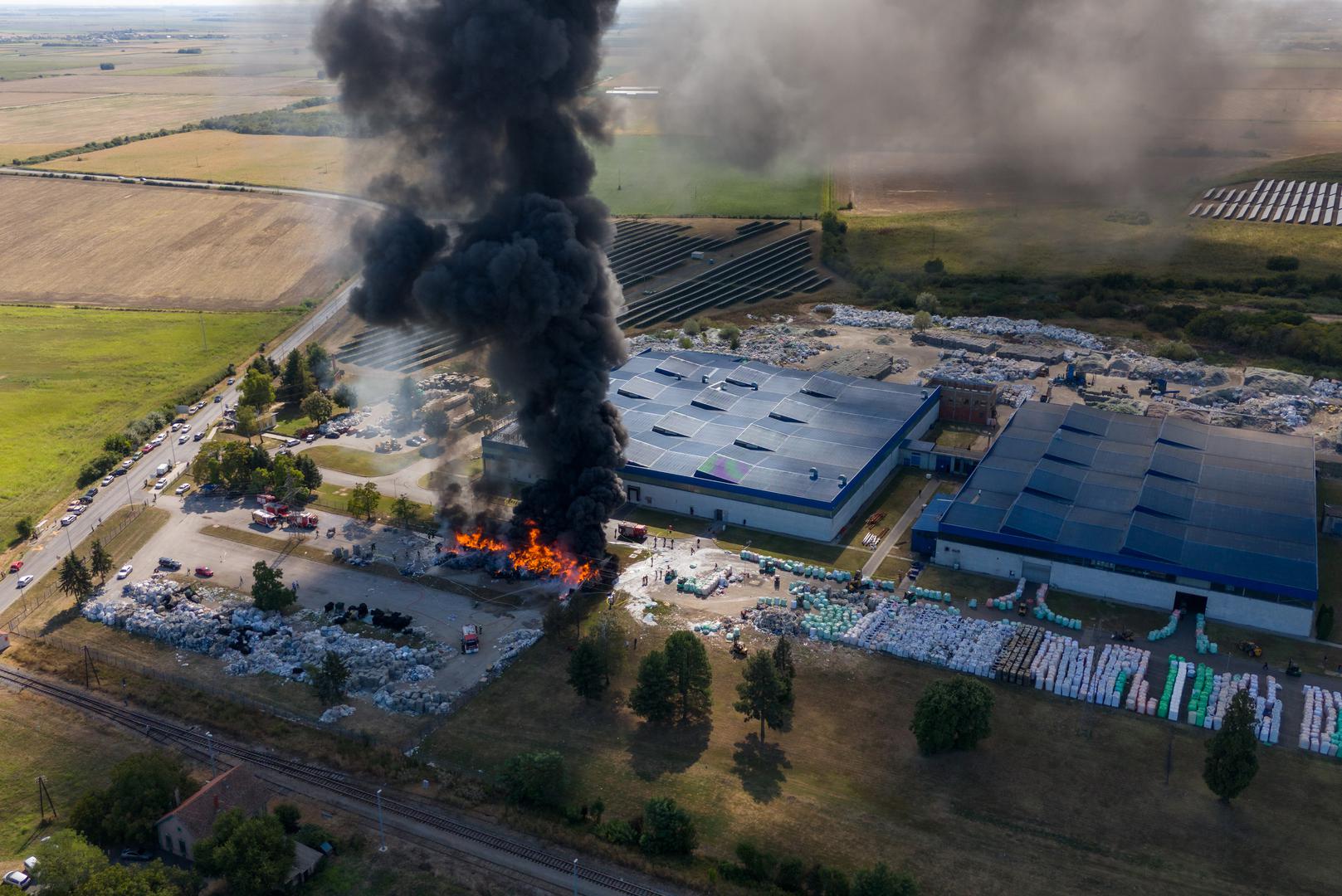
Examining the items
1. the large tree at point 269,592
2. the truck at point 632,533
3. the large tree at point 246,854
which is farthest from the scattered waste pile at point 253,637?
the truck at point 632,533

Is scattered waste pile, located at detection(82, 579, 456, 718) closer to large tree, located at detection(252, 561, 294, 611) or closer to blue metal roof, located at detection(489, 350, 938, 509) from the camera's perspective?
large tree, located at detection(252, 561, 294, 611)

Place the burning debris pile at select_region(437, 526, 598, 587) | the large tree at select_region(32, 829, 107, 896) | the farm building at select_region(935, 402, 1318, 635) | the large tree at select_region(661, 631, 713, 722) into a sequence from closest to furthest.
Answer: the large tree at select_region(32, 829, 107, 896)
the large tree at select_region(661, 631, 713, 722)
the farm building at select_region(935, 402, 1318, 635)
the burning debris pile at select_region(437, 526, 598, 587)

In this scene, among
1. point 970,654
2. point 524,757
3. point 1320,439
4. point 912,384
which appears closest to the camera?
point 524,757

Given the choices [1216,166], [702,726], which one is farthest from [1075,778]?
[1216,166]

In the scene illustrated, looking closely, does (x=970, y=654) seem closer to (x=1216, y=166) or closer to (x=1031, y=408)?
(x=1031, y=408)

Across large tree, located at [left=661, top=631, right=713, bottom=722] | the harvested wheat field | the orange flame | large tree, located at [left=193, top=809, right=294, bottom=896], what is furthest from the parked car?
the harvested wheat field

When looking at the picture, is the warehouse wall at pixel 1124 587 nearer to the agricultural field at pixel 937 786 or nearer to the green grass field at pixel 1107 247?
the agricultural field at pixel 937 786
